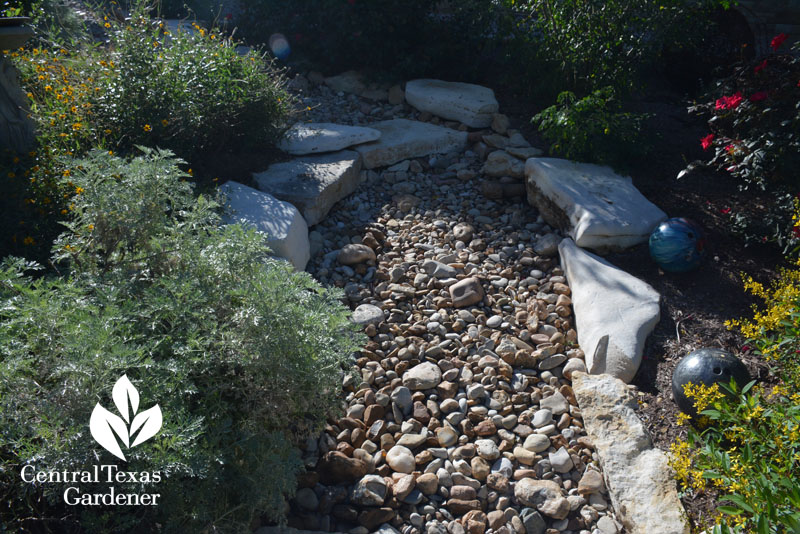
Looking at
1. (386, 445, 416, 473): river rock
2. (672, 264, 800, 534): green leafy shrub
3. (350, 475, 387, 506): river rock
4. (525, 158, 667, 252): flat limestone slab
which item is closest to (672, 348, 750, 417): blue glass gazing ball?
(672, 264, 800, 534): green leafy shrub

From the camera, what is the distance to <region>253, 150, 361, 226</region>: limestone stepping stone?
14.5ft

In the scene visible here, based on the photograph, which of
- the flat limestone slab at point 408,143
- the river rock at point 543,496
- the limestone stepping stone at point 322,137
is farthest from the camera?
the flat limestone slab at point 408,143

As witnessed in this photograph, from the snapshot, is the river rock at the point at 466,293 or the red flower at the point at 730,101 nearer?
the river rock at the point at 466,293

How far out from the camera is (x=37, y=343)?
219 centimetres

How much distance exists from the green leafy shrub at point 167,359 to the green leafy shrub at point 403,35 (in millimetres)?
3881

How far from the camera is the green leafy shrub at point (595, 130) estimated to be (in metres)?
4.40

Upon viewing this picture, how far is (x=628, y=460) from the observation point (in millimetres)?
2766

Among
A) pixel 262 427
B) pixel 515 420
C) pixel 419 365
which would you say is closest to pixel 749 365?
pixel 515 420

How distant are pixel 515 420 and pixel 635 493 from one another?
0.68m

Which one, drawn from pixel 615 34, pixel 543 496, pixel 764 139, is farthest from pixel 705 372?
pixel 615 34

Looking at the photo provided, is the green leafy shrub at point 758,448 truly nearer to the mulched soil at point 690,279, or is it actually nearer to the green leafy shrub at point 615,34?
the mulched soil at point 690,279

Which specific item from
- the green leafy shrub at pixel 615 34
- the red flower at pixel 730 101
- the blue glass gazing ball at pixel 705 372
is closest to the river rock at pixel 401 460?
the blue glass gazing ball at pixel 705 372

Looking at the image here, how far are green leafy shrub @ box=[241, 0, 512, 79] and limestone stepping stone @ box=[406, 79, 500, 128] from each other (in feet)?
1.09

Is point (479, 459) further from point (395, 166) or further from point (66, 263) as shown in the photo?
point (395, 166)
